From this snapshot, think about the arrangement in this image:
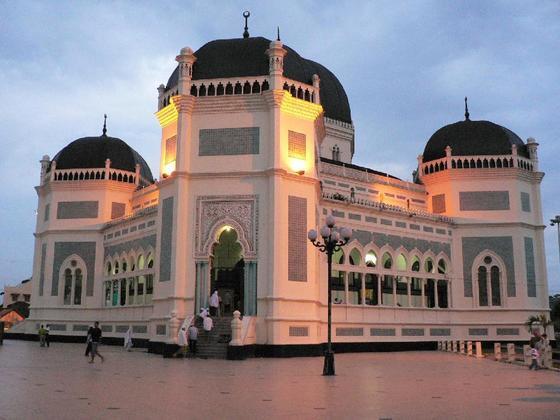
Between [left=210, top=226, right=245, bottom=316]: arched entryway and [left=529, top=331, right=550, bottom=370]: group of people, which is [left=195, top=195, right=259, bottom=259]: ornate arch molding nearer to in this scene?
[left=210, top=226, right=245, bottom=316]: arched entryway

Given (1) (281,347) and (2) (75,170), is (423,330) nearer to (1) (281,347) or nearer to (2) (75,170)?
(1) (281,347)

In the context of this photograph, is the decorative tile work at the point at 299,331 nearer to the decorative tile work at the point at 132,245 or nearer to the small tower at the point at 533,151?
the decorative tile work at the point at 132,245

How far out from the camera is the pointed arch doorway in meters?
25.6

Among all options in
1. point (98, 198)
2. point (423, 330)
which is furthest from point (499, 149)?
point (98, 198)

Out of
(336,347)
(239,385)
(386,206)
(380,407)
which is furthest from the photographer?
(386,206)

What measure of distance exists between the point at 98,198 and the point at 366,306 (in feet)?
63.0

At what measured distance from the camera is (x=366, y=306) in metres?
30.9

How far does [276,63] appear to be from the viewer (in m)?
26.9

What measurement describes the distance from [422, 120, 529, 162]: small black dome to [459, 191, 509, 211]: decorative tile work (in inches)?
99.6

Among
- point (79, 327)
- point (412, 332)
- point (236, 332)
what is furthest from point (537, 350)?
point (79, 327)

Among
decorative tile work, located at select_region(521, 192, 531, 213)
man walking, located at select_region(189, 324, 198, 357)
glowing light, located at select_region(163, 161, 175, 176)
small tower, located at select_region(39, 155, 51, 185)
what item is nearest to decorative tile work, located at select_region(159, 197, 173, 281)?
glowing light, located at select_region(163, 161, 175, 176)

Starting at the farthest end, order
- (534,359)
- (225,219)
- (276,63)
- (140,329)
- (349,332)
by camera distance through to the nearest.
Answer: (140,329)
(349,332)
(276,63)
(225,219)
(534,359)

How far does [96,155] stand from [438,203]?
22548 mm

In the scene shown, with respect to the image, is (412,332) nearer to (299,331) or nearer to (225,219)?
(299,331)
